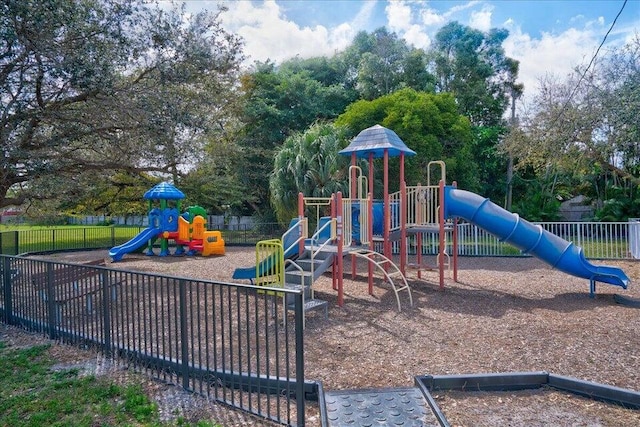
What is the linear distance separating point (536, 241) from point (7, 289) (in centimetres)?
868

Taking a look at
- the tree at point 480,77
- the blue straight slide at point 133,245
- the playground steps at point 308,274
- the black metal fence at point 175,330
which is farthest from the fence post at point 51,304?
the tree at point 480,77

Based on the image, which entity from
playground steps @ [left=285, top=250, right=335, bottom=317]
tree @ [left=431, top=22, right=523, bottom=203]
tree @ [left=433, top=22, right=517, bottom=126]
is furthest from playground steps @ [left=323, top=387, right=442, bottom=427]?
tree @ [left=433, top=22, right=517, bottom=126]

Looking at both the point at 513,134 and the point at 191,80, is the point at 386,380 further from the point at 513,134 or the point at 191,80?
the point at 513,134

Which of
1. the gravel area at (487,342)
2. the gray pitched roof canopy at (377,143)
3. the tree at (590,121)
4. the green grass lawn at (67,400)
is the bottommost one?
the gravel area at (487,342)

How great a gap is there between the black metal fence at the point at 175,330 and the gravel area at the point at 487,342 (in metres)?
0.39

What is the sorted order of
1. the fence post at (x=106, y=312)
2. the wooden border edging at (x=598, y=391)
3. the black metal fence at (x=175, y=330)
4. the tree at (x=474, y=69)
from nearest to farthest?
the black metal fence at (x=175, y=330) → the wooden border edging at (x=598, y=391) → the fence post at (x=106, y=312) → the tree at (x=474, y=69)

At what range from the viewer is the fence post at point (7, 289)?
6.11m

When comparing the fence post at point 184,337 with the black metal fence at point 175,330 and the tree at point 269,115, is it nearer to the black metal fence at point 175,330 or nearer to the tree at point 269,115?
the black metal fence at point 175,330

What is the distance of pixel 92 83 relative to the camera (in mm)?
8422

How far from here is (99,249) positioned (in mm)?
18094

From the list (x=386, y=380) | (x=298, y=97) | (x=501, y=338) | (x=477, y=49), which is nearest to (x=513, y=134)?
(x=298, y=97)

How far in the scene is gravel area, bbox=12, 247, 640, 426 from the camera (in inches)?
140

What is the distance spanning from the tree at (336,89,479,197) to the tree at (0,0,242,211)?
21.0 ft

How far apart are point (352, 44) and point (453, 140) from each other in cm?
1729
